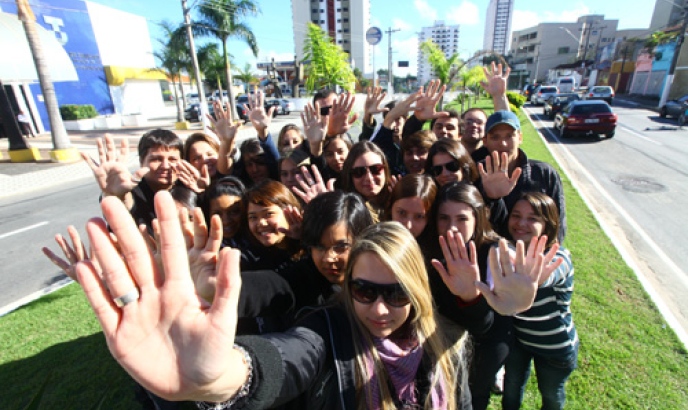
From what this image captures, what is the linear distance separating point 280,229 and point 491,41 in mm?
149224

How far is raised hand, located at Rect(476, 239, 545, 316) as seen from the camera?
1.46 meters

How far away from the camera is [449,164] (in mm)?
2811

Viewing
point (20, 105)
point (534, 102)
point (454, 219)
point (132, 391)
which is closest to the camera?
point (454, 219)

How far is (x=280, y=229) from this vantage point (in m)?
2.18

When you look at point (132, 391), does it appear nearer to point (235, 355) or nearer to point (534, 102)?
point (235, 355)

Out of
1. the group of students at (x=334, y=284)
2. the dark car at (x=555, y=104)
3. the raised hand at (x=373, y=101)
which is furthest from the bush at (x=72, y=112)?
→ the dark car at (x=555, y=104)

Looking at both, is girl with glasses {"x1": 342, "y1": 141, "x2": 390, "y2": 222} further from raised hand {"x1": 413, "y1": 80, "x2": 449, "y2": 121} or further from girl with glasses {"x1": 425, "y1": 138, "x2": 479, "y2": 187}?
raised hand {"x1": 413, "y1": 80, "x2": 449, "y2": 121}

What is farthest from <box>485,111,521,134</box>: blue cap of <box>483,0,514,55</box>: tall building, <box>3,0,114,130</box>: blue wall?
<box>483,0,514,55</box>: tall building

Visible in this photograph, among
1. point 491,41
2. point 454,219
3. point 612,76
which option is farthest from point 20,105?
point 491,41

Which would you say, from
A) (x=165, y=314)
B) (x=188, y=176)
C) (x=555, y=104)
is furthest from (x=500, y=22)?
(x=165, y=314)

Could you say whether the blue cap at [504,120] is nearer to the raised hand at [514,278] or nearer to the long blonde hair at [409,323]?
the raised hand at [514,278]

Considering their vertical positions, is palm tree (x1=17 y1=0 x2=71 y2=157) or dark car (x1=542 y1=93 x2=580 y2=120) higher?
palm tree (x1=17 y1=0 x2=71 y2=157)

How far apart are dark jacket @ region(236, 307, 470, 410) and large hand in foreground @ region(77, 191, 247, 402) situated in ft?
0.29

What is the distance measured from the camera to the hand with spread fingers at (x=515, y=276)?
57.5 inches
